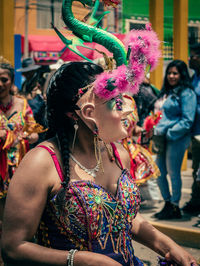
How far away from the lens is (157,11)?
917 centimetres

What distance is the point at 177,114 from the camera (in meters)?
5.71

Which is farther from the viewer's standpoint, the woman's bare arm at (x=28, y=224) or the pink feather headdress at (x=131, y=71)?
the pink feather headdress at (x=131, y=71)

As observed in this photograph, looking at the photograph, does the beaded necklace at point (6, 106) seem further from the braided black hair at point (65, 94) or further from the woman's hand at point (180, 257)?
the woman's hand at point (180, 257)

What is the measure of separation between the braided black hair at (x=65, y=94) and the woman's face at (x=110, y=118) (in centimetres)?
12

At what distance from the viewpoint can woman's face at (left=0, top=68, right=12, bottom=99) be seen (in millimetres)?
4664

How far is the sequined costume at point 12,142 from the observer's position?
14.6 feet

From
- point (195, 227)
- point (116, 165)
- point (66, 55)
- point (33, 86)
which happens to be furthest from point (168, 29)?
point (116, 165)

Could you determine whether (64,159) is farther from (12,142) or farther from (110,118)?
(12,142)

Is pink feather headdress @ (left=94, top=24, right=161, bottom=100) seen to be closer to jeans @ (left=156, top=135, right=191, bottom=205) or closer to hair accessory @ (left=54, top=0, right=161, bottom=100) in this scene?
hair accessory @ (left=54, top=0, right=161, bottom=100)

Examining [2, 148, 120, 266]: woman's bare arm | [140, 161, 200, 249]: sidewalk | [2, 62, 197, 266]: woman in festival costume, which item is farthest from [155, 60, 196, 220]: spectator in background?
[2, 148, 120, 266]: woman's bare arm

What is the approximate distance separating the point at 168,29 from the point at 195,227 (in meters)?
6.18

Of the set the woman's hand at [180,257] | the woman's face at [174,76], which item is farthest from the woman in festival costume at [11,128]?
the woman's hand at [180,257]

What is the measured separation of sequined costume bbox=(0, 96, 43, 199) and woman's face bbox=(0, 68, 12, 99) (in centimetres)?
20

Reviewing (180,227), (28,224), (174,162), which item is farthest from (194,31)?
(28,224)
